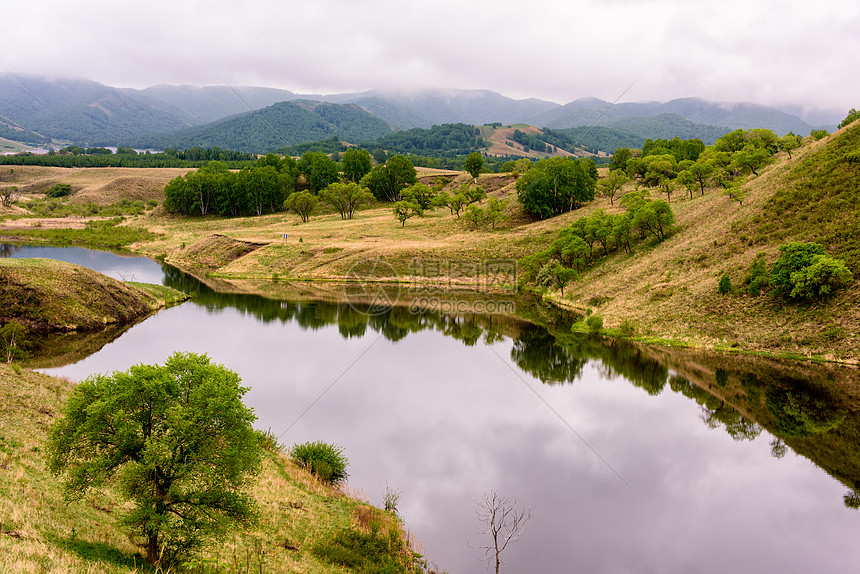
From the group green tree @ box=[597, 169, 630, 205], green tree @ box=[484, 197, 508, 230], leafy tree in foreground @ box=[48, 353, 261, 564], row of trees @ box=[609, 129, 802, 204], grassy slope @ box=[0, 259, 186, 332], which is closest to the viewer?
leafy tree in foreground @ box=[48, 353, 261, 564]

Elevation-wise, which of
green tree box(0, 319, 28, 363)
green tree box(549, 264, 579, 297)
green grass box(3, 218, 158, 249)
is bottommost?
green grass box(3, 218, 158, 249)

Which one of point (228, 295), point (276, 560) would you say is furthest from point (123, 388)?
point (228, 295)

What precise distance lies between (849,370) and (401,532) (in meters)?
29.1

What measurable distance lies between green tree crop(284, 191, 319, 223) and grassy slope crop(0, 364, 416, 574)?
71.2 meters

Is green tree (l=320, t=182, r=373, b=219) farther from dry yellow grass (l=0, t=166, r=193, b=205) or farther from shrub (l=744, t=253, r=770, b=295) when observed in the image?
shrub (l=744, t=253, r=770, b=295)

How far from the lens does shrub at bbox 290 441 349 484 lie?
62.8 feet

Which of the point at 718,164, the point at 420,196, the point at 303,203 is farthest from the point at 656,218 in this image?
the point at 303,203

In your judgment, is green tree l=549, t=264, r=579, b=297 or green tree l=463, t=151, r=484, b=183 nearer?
green tree l=549, t=264, r=579, b=297

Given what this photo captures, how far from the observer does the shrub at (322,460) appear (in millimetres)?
19141

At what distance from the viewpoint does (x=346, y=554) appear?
46.7 feet

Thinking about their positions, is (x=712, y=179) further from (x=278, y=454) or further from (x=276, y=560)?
(x=276, y=560)

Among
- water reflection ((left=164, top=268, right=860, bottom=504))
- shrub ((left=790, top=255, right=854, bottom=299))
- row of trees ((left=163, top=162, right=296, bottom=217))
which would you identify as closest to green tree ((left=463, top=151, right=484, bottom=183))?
row of trees ((left=163, top=162, right=296, bottom=217))

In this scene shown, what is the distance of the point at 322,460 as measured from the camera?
763 inches

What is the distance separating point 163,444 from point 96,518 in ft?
14.3
